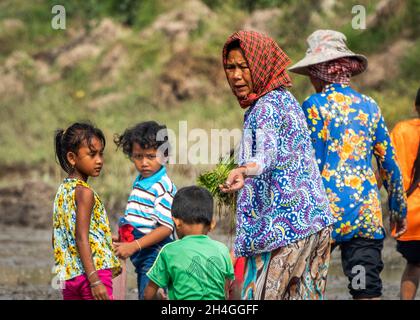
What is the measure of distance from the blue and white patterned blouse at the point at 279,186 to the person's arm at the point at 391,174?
40.0 inches

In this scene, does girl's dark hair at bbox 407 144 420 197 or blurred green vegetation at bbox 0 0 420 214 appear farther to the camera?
blurred green vegetation at bbox 0 0 420 214

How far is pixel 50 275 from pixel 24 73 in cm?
819

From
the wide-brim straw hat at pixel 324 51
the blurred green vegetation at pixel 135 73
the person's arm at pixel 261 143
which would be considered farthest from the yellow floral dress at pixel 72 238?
the blurred green vegetation at pixel 135 73

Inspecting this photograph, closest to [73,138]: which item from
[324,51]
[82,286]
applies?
[82,286]

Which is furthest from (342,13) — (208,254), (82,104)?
(208,254)

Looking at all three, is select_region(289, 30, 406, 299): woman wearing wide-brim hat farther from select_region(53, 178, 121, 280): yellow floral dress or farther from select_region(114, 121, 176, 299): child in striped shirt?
select_region(53, 178, 121, 280): yellow floral dress

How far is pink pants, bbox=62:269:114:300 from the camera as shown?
5.04m

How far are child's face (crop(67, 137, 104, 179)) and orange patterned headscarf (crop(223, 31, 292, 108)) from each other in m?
0.85

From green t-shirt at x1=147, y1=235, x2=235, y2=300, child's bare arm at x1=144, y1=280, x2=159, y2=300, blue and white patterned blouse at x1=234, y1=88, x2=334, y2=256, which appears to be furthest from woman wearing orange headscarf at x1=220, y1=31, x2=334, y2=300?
child's bare arm at x1=144, y1=280, x2=159, y2=300

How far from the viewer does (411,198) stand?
261 inches

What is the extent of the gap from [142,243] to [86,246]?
2.86 feet

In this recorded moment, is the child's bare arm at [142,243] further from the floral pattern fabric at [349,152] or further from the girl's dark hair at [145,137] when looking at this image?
the floral pattern fabric at [349,152]

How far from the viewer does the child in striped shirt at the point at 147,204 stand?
5898 mm
